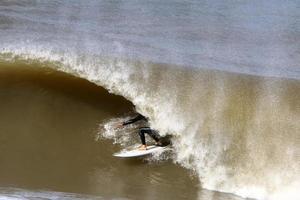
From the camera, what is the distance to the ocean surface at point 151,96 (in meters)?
15.5

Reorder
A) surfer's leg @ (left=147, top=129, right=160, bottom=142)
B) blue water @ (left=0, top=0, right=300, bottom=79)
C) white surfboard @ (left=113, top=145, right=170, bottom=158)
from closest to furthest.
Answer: white surfboard @ (left=113, top=145, right=170, bottom=158) → surfer's leg @ (left=147, top=129, right=160, bottom=142) → blue water @ (left=0, top=0, right=300, bottom=79)

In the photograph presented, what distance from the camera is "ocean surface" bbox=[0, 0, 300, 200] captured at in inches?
609

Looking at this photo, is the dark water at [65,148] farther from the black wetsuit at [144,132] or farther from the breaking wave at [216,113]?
the black wetsuit at [144,132]

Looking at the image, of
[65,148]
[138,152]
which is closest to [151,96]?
[138,152]

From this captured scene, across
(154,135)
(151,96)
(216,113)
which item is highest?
(151,96)

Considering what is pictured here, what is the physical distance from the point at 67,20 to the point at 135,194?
857cm

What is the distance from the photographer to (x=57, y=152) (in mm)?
16219

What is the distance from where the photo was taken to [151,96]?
1775 centimetres

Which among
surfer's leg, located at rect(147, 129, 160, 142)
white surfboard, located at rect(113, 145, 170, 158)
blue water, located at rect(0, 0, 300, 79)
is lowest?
white surfboard, located at rect(113, 145, 170, 158)

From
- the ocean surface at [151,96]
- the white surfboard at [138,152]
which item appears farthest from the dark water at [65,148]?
the white surfboard at [138,152]

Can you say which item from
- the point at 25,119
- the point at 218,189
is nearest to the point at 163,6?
the point at 25,119

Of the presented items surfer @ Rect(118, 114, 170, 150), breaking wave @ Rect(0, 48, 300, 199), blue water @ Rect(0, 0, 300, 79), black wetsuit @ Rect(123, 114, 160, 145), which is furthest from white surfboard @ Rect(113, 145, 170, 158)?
blue water @ Rect(0, 0, 300, 79)

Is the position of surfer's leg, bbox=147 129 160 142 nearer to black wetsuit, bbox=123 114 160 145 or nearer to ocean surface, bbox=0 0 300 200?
black wetsuit, bbox=123 114 160 145

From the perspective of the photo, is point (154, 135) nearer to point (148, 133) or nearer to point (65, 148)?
point (148, 133)
